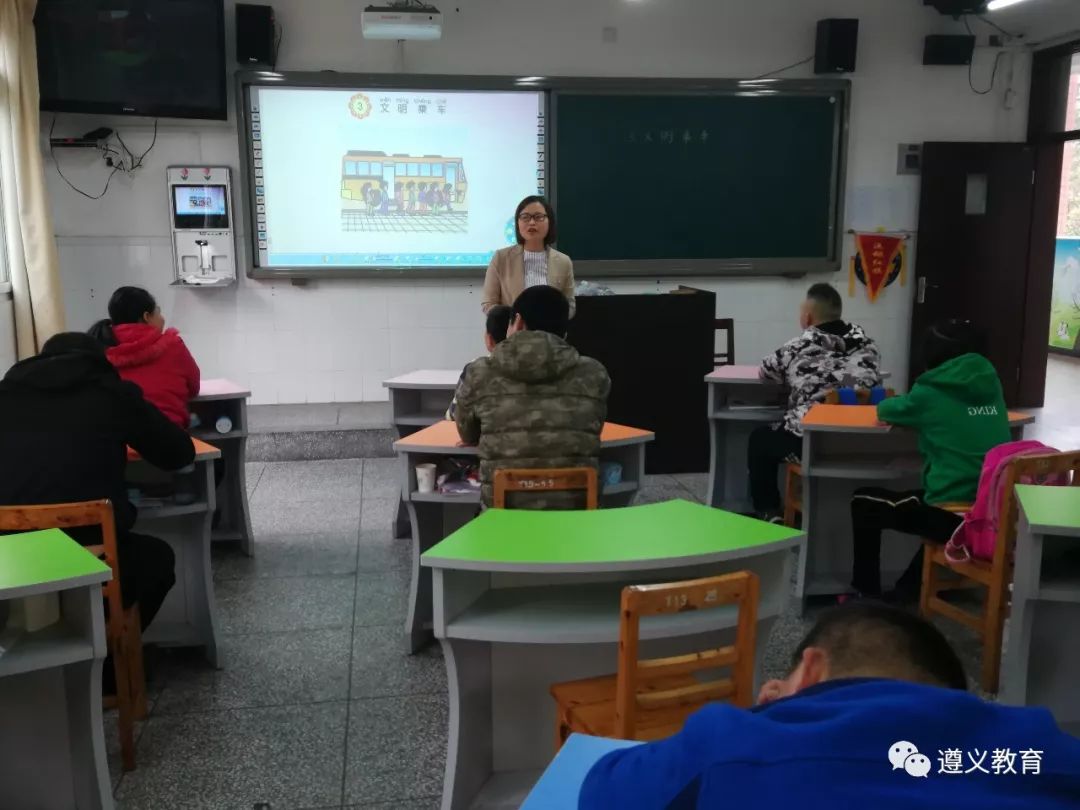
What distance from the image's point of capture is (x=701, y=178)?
275 inches

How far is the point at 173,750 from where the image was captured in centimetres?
272

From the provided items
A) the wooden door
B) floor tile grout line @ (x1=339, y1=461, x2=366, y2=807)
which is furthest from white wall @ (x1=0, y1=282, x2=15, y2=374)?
the wooden door

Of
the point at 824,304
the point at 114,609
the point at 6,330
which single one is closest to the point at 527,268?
the point at 824,304

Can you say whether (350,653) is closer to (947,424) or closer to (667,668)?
(667,668)

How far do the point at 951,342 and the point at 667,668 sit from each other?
83.6 inches

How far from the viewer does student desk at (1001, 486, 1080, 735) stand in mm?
2543

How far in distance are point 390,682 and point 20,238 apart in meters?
4.19

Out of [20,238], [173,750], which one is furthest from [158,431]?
[20,238]

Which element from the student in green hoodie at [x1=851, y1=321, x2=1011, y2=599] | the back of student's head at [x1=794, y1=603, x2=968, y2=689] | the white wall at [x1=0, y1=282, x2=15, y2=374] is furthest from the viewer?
the white wall at [x1=0, y1=282, x2=15, y2=374]

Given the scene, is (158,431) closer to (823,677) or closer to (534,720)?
(534,720)

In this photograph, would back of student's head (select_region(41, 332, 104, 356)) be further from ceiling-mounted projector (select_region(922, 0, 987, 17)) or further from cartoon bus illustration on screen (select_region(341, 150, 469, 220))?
ceiling-mounted projector (select_region(922, 0, 987, 17))

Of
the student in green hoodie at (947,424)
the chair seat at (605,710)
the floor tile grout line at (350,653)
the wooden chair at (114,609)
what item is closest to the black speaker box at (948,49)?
the student in green hoodie at (947,424)

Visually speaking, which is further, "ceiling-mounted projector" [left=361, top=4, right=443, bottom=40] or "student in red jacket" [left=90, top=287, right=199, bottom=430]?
"ceiling-mounted projector" [left=361, top=4, right=443, bottom=40]

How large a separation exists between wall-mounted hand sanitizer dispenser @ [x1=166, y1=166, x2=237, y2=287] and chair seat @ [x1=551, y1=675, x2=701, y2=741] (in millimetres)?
5197
